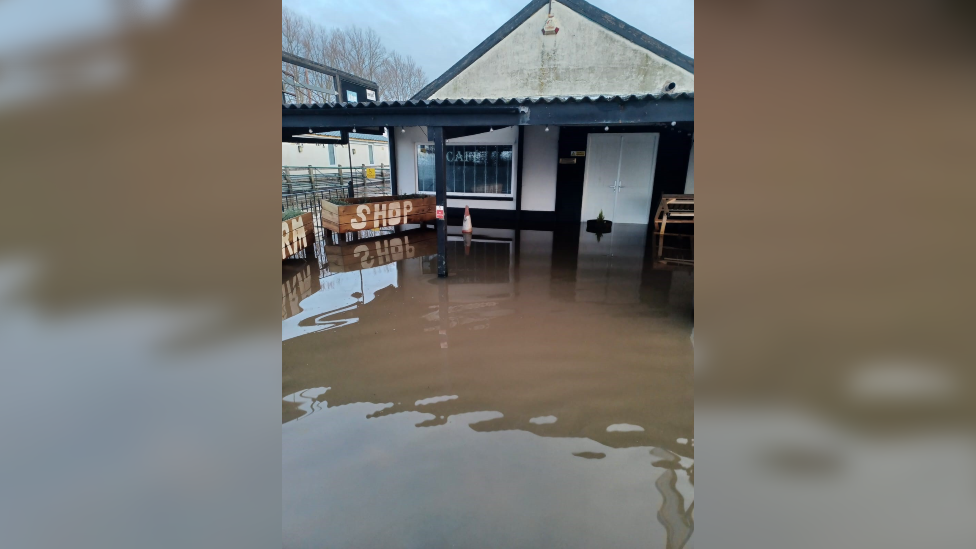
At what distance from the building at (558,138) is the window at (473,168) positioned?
3 centimetres

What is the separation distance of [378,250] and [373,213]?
1.33m

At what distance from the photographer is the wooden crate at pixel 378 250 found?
292 inches

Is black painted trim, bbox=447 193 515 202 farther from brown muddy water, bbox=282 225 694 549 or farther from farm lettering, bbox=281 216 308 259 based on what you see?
brown muddy water, bbox=282 225 694 549

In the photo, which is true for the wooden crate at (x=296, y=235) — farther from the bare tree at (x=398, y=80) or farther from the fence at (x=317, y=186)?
the bare tree at (x=398, y=80)

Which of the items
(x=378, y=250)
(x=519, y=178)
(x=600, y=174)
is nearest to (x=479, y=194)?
(x=519, y=178)

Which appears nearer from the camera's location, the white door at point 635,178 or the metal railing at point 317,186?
the white door at point 635,178

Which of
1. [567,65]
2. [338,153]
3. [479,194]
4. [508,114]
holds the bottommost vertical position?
[479,194]

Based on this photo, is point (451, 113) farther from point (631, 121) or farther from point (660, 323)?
point (660, 323)

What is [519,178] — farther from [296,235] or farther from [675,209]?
[296,235]

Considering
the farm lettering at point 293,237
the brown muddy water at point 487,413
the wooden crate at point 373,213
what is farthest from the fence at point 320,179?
the brown muddy water at point 487,413

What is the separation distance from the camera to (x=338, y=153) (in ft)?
79.4

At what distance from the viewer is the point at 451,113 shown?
6160 mm

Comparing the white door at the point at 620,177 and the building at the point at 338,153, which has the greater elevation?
the building at the point at 338,153
